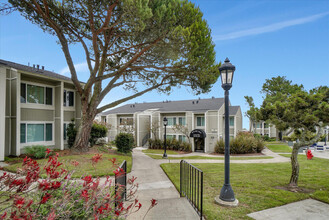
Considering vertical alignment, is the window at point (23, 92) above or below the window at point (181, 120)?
above

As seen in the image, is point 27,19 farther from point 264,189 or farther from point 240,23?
point 264,189

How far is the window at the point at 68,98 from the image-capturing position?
16219 mm

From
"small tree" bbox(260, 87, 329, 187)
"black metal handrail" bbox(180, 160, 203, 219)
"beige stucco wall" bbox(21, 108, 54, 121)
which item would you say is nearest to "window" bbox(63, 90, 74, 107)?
"beige stucco wall" bbox(21, 108, 54, 121)

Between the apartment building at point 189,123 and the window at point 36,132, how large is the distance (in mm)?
11339

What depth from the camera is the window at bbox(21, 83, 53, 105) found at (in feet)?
43.9

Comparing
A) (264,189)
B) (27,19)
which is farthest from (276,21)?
(27,19)

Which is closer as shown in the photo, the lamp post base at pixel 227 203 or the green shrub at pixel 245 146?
the lamp post base at pixel 227 203

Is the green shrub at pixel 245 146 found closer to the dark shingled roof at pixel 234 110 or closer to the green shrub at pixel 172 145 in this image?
the green shrub at pixel 172 145

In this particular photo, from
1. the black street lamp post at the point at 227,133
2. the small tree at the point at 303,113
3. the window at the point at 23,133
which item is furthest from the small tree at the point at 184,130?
the black street lamp post at the point at 227,133

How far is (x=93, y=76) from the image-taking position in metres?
13.0

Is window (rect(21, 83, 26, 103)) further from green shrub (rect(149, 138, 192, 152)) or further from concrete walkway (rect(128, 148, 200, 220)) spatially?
green shrub (rect(149, 138, 192, 152))

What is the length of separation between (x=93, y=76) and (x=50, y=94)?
490 centimetres

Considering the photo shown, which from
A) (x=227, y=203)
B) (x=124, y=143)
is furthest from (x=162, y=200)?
(x=124, y=143)

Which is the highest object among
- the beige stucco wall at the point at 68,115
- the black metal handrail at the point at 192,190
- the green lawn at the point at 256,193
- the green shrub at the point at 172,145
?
the beige stucco wall at the point at 68,115
